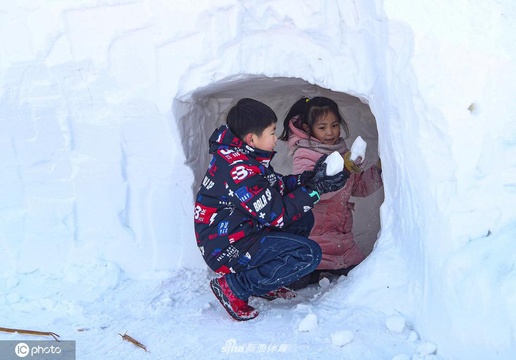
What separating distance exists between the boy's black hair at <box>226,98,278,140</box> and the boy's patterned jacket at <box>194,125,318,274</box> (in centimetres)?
4

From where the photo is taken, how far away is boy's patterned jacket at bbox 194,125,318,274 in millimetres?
2252

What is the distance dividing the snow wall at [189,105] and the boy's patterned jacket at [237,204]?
0.39 m

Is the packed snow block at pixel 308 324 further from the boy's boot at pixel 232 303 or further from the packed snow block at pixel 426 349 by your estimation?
the packed snow block at pixel 426 349

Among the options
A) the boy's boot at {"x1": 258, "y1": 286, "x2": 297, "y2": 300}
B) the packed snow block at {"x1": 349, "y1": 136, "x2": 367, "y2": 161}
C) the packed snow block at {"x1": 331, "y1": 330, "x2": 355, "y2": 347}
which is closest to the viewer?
the packed snow block at {"x1": 331, "y1": 330, "x2": 355, "y2": 347}

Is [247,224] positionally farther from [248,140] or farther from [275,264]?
[248,140]

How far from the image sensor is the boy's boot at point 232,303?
2.32 m

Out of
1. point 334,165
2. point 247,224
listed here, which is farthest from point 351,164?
point 247,224

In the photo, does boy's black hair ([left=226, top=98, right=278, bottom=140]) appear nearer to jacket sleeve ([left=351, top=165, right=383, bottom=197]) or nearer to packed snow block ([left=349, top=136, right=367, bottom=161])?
packed snow block ([left=349, top=136, right=367, bottom=161])

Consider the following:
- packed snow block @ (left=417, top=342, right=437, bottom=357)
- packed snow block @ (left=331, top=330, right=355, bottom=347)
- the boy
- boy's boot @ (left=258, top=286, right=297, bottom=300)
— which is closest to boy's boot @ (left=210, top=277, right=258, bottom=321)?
the boy

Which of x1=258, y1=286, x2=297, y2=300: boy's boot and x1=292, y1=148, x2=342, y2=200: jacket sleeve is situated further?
x1=292, y1=148, x2=342, y2=200: jacket sleeve

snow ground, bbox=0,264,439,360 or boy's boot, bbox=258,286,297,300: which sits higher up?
snow ground, bbox=0,264,439,360

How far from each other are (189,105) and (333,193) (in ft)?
2.58

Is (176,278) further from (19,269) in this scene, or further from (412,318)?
(412,318)

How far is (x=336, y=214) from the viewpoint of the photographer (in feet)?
9.64
